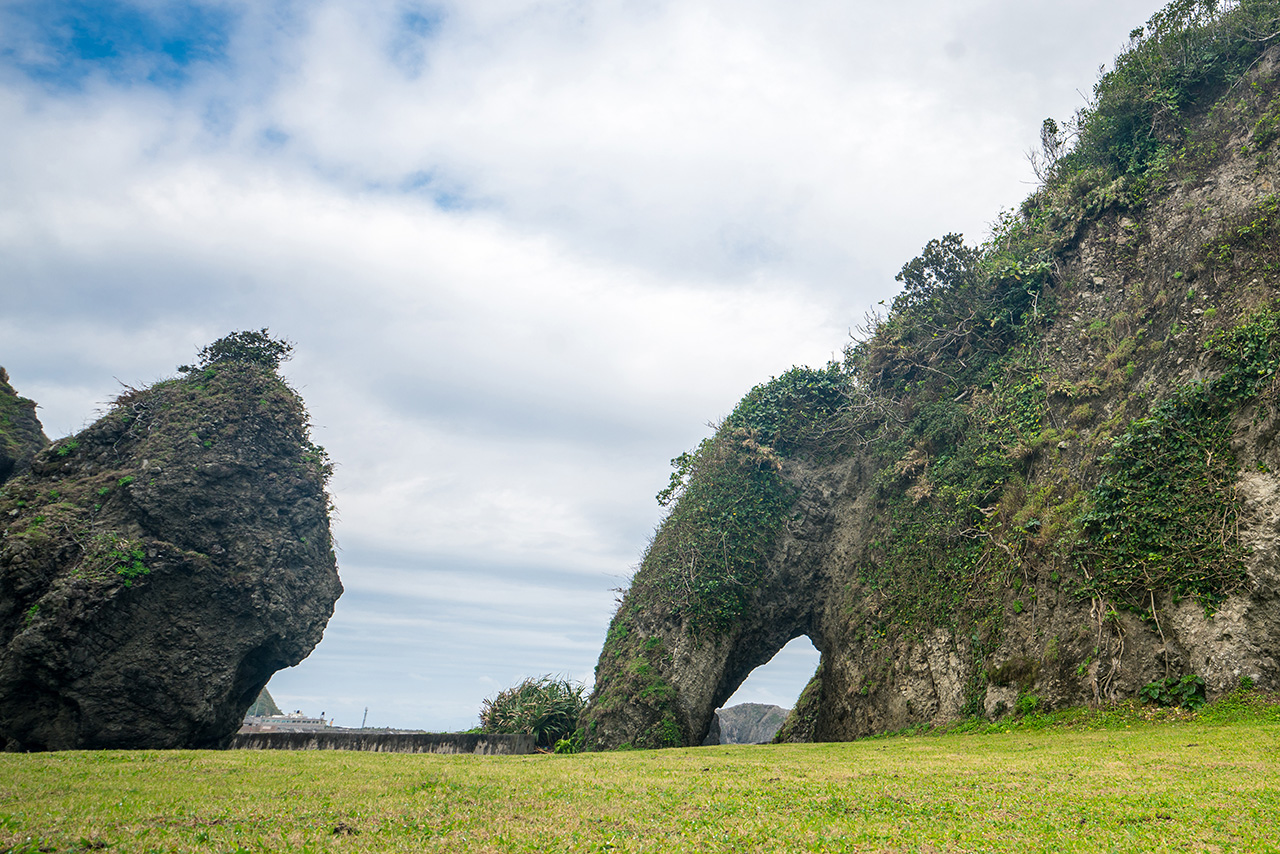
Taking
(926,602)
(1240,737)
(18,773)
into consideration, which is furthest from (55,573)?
(1240,737)

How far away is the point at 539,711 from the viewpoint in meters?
19.6

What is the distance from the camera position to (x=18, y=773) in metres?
8.29

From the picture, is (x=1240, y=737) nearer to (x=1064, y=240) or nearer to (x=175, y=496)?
(x=1064, y=240)

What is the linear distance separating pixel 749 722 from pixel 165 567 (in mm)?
35340

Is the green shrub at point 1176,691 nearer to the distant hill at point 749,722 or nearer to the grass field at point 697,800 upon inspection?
the grass field at point 697,800

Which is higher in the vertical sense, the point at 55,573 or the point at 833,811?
the point at 55,573

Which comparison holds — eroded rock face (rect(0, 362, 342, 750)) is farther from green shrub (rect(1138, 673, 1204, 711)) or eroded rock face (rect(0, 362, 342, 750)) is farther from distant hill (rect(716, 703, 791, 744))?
distant hill (rect(716, 703, 791, 744))

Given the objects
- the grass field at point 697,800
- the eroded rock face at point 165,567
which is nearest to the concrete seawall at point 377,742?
the eroded rock face at point 165,567

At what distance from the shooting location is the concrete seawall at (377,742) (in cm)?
1439

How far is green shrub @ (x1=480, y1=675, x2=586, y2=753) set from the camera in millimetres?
19422

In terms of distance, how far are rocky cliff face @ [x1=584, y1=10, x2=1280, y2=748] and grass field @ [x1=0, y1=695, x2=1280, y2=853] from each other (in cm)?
251

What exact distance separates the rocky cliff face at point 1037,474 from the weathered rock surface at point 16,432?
17.9 metres

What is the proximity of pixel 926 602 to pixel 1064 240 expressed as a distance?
1049 centimetres

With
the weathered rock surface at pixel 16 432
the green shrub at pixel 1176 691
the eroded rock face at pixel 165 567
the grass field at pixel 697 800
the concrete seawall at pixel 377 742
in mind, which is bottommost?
the concrete seawall at pixel 377 742
